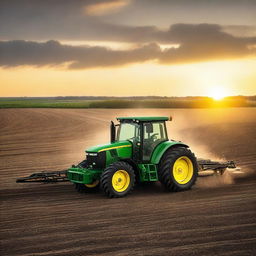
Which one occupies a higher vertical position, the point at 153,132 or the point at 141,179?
the point at 153,132

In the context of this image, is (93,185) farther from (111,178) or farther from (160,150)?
(160,150)

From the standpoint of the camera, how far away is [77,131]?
Answer: 3584 cm

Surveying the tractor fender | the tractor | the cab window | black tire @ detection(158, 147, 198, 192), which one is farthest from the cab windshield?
black tire @ detection(158, 147, 198, 192)

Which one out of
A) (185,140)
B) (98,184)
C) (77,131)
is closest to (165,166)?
(98,184)

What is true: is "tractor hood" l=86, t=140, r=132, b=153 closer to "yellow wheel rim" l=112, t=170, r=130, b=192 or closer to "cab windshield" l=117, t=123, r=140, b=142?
"cab windshield" l=117, t=123, r=140, b=142

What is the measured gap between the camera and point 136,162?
1336 centimetres

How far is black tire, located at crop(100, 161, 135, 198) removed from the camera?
12.4 m

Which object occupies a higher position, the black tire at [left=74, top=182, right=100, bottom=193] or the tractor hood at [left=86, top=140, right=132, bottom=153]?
the tractor hood at [left=86, top=140, right=132, bottom=153]

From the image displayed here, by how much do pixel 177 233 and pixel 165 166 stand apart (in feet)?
13.7

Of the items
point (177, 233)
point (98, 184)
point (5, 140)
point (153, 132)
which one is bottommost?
point (177, 233)

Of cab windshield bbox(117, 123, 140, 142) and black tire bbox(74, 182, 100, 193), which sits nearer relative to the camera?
cab windshield bbox(117, 123, 140, 142)

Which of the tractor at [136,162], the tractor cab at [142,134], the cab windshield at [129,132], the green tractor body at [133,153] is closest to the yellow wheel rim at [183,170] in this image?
the tractor at [136,162]

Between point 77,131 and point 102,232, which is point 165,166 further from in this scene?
A: point 77,131

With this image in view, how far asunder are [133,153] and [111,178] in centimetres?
126
